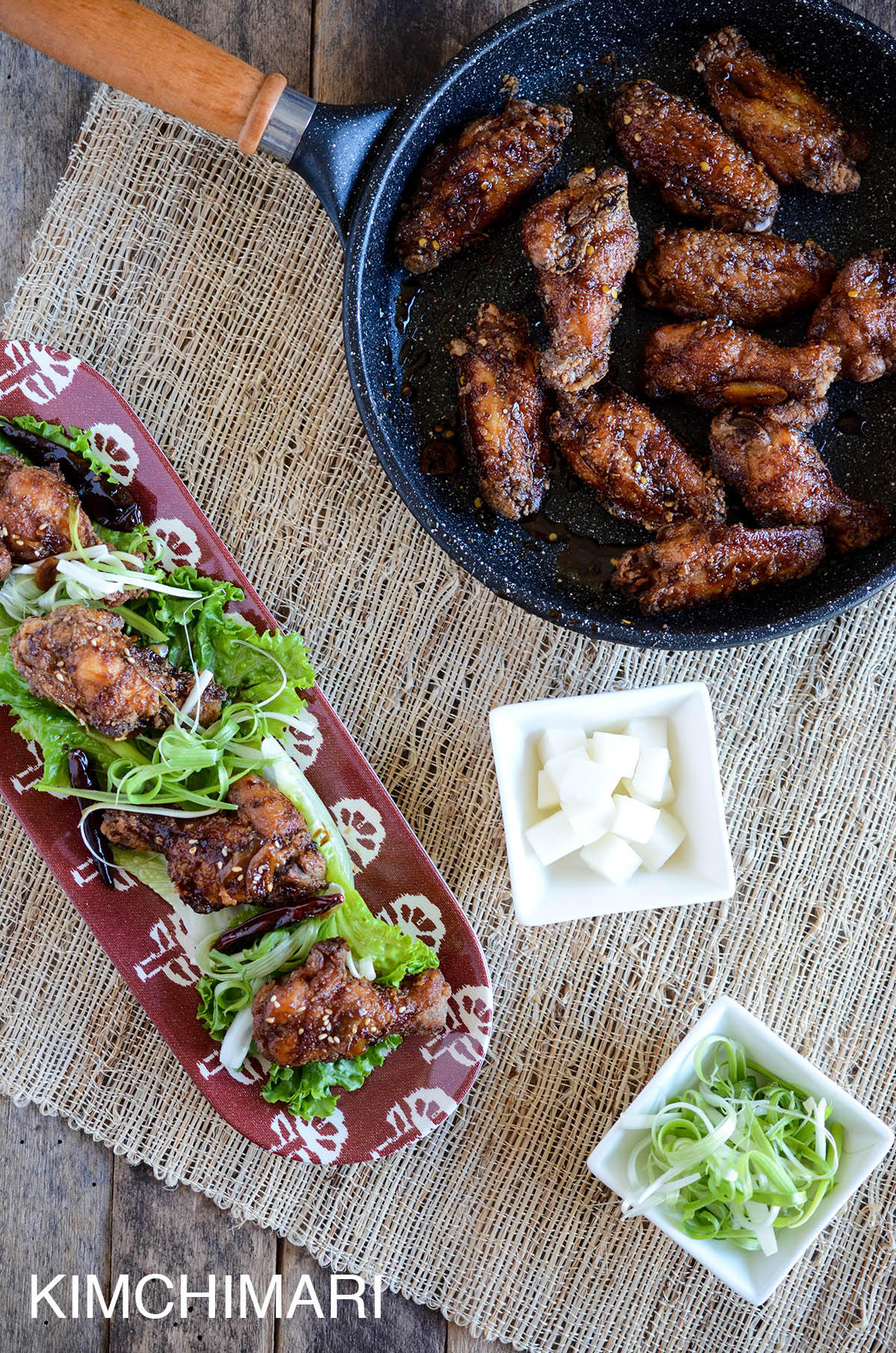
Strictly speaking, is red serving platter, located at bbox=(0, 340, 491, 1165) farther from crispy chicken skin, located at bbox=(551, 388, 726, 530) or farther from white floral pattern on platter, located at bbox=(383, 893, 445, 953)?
crispy chicken skin, located at bbox=(551, 388, 726, 530)

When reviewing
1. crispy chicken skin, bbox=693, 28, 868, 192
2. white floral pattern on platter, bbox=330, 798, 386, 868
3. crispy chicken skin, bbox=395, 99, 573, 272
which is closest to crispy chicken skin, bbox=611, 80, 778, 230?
crispy chicken skin, bbox=693, 28, 868, 192

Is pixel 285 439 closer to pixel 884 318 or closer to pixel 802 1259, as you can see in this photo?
pixel 884 318

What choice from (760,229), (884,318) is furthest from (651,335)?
(884,318)

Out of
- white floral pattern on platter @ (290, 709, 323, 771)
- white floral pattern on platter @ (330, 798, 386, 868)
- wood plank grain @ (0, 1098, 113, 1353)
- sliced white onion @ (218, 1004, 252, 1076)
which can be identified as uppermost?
white floral pattern on platter @ (290, 709, 323, 771)

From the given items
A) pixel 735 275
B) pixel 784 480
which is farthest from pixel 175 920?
pixel 735 275

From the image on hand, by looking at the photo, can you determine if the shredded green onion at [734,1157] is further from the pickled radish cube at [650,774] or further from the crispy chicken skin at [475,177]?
the crispy chicken skin at [475,177]

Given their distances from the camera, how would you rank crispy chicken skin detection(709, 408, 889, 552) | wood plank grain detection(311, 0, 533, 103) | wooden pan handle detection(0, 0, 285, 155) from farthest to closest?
wood plank grain detection(311, 0, 533, 103) → crispy chicken skin detection(709, 408, 889, 552) → wooden pan handle detection(0, 0, 285, 155)

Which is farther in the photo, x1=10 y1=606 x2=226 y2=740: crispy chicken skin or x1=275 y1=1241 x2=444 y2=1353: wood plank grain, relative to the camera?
x1=275 y1=1241 x2=444 y2=1353: wood plank grain

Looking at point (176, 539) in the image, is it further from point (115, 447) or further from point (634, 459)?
point (634, 459)
